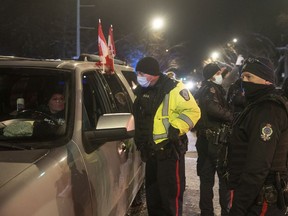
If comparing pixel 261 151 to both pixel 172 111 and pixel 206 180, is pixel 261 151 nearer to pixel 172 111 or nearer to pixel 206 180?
pixel 172 111

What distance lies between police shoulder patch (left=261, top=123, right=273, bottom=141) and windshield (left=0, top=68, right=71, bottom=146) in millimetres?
1288

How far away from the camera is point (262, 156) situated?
2.63m

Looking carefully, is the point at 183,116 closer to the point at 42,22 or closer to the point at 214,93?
the point at 214,93

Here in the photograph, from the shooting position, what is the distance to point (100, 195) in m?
3.02

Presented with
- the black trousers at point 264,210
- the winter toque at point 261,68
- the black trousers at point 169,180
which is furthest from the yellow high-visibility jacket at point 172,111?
the black trousers at point 264,210

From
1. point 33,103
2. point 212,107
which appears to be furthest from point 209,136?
point 33,103

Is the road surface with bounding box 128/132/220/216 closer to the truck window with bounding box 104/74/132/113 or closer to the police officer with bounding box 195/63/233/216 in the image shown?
the police officer with bounding box 195/63/233/216

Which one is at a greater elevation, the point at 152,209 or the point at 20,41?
the point at 20,41

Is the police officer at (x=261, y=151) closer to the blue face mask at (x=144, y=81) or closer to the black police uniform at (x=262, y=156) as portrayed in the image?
the black police uniform at (x=262, y=156)

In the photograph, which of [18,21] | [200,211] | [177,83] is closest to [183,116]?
[177,83]

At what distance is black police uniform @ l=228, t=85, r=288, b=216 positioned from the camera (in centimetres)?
265

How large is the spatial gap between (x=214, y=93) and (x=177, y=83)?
2.91 ft

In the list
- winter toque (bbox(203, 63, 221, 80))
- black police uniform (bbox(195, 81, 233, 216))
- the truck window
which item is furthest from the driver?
winter toque (bbox(203, 63, 221, 80))

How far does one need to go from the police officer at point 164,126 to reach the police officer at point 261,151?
1.31 m
